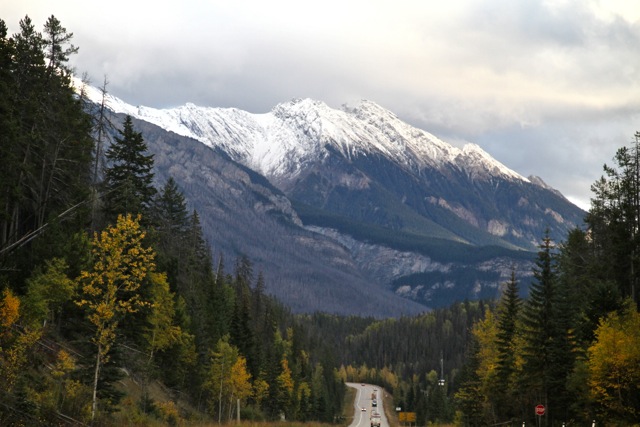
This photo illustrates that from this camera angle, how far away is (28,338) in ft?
115

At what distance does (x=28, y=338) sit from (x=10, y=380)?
9.36ft

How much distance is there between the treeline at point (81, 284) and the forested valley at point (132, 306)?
0.44ft

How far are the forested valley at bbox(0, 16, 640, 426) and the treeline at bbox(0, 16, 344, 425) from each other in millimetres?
135

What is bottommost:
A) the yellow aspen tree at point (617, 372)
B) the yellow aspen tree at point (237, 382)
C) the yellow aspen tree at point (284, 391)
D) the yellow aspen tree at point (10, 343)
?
the yellow aspen tree at point (284, 391)

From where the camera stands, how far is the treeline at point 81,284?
35.2m

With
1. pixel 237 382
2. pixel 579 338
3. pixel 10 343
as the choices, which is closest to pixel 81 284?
pixel 10 343

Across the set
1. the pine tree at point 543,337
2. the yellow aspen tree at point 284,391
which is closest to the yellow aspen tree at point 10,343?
the pine tree at point 543,337

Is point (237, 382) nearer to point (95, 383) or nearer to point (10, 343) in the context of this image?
point (10, 343)

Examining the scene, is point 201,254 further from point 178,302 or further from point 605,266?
point 605,266

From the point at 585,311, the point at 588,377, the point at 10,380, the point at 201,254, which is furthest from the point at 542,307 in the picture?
the point at 201,254

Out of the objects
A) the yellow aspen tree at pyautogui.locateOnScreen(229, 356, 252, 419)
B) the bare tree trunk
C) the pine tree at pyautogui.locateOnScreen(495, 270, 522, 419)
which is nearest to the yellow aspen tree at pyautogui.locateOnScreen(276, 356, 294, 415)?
the yellow aspen tree at pyautogui.locateOnScreen(229, 356, 252, 419)

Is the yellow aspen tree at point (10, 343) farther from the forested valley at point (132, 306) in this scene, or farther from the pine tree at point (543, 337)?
the pine tree at point (543, 337)

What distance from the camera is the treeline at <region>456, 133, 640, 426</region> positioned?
47.0m

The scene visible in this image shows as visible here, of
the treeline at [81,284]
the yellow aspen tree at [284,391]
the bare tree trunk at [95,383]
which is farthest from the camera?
the yellow aspen tree at [284,391]
